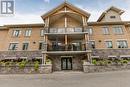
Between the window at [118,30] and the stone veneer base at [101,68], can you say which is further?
the window at [118,30]

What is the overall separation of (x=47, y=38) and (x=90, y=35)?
700 cm

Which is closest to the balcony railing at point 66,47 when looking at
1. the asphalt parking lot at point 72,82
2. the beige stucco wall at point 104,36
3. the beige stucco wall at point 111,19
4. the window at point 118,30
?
the beige stucco wall at point 104,36

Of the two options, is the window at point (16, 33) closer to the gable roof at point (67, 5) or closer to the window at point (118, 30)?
the gable roof at point (67, 5)

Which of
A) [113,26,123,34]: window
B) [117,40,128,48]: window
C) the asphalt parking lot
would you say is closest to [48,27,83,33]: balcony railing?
[113,26,123,34]: window

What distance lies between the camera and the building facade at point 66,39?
80.5ft

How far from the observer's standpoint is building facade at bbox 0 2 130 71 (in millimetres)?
24531

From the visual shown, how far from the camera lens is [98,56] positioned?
25188mm

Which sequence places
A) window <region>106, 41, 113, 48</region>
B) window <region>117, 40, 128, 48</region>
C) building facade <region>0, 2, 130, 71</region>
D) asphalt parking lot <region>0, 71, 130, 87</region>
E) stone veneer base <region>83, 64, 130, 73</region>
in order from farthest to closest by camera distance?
window <region>106, 41, 113, 48</region>
window <region>117, 40, 128, 48</region>
building facade <region>0, 2, 130, 71</region>
stone veneer base <region>83, 64, 130, 73</region>
asphalt parking lot <region>0, 71, 130, 87</region>

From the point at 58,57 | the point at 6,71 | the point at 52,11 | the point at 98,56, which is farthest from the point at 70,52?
the point at 6,71

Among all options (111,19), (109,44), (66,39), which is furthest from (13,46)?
(111,19)

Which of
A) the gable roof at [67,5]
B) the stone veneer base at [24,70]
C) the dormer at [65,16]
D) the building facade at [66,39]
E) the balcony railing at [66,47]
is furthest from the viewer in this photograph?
the dormer at [65,16]

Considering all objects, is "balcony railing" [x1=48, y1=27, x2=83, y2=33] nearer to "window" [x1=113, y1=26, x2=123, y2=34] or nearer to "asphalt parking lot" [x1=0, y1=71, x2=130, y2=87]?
"window" [x1=113, y1=26, x2=123, y2=34]

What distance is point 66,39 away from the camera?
24.5 m

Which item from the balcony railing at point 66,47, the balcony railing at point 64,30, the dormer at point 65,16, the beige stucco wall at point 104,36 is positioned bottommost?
the balcony railing at point 66,47
